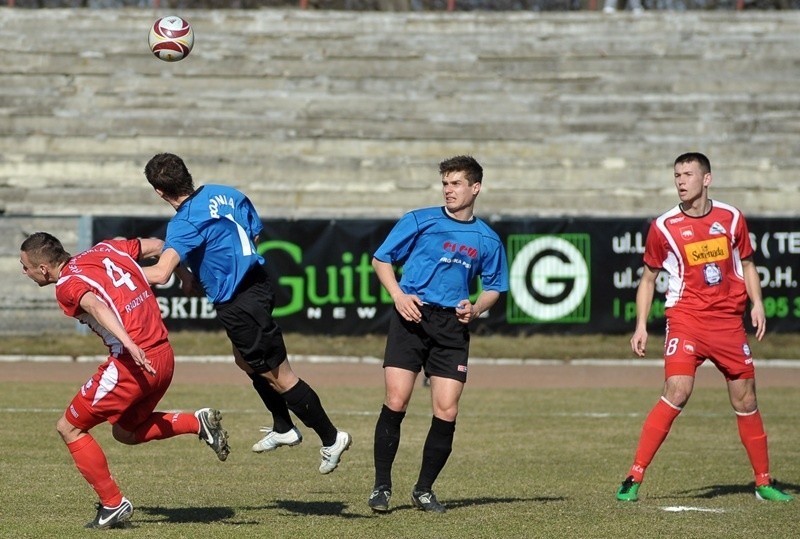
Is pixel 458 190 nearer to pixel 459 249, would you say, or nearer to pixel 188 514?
pixel 459 249

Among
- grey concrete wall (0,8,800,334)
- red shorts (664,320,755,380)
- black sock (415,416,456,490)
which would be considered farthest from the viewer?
grey concrete wall (0,8,800,334)

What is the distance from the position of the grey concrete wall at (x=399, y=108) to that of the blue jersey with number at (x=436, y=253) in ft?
51.0

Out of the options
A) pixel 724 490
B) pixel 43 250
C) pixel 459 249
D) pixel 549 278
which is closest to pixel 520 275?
pixel 549 278

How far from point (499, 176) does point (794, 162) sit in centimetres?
602

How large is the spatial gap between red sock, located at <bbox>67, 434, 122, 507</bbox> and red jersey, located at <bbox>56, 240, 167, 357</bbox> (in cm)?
58

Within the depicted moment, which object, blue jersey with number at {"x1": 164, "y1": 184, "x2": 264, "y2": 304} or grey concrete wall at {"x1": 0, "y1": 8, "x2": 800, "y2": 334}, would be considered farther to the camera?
grey concrete wall at {"x1": 0, "y1": 8, "x2": 800, "y2": 334}

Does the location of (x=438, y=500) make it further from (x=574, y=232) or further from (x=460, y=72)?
(x=460, y=72)

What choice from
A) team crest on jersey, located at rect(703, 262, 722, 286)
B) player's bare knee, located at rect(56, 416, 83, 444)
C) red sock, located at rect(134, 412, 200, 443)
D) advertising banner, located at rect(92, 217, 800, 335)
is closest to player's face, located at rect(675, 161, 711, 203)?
team crest on jersey, located at rect(703, 262, 722, 286)

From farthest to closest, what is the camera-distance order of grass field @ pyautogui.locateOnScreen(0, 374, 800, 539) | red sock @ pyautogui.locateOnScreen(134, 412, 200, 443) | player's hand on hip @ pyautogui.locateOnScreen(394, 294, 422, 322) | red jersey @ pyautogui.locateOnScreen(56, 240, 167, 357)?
player's hand on hip @ pyautogui.locateOnScreen(394, 294, 422, 322) < red sock @ pyautogui.locateOnScreen(134, 412, 200, 443) < grass field @ pyautogui.locateOnScreen(0, 374, 800, 539) < red jersey @ pyautogui.locateOnScreen(56, 240, 167, 357)

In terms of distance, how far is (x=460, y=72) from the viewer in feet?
89.1

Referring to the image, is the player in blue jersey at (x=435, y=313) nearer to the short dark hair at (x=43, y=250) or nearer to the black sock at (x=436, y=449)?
the black sock at (x=436, y=449)

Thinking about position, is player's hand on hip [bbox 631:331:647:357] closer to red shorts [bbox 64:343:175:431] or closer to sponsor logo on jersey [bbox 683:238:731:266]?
sponsor logo on jersey [bbox 683:238:731:266]

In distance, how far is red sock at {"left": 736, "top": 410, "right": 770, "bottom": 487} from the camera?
890 cm

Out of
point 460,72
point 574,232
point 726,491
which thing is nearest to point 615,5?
point 460,72
